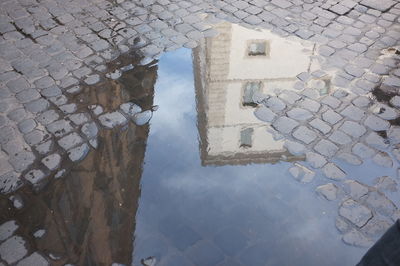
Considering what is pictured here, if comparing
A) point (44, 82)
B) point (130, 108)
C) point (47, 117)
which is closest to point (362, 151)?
point (130, 108)

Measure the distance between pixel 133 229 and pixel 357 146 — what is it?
2.98m

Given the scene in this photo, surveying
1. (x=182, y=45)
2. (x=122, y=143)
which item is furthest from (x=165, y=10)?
(x=122, y=143)

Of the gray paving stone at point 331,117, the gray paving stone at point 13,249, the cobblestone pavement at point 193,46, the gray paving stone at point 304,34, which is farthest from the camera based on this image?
the gray paving stone at point 304,34

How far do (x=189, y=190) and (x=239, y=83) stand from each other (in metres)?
2.23

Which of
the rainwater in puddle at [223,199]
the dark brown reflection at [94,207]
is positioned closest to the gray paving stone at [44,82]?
the dark brown reflection at [94,207]

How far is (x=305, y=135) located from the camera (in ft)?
16.7

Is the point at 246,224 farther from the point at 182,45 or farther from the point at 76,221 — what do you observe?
the point at 182,45

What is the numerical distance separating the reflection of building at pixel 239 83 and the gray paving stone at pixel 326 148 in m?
0.41

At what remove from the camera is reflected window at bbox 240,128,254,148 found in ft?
16.5

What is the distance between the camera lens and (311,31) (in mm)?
6965

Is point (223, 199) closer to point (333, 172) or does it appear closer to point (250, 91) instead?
point (333, 172)

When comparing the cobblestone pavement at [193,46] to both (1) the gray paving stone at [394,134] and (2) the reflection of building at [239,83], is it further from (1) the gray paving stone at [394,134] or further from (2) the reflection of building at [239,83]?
(2) the reflection of building at [239,83]

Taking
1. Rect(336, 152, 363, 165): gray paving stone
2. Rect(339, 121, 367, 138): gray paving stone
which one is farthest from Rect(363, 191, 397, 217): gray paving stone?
Rect(339, 121, 367, 138): gray paving stone

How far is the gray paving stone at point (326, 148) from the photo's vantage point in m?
4.85
